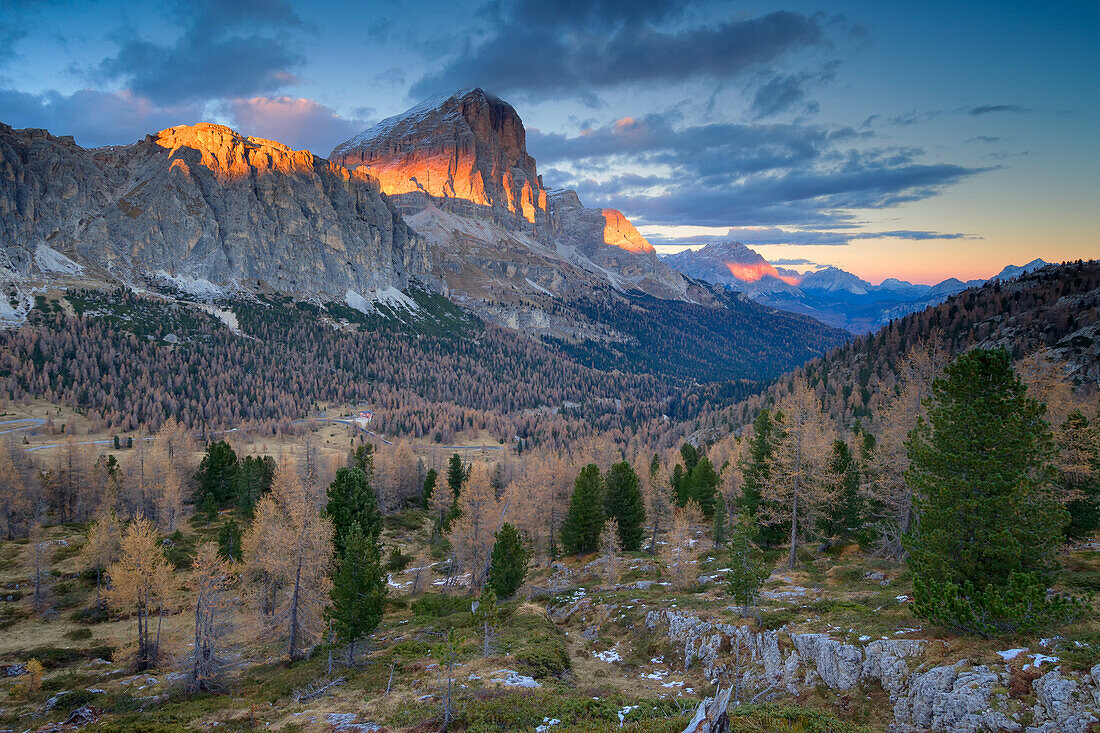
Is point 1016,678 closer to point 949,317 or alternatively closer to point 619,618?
point 619,618

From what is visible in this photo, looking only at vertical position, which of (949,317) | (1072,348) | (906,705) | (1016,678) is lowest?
(906,705)

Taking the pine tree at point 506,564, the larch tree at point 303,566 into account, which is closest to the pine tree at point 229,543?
the larch tree at point 303,566

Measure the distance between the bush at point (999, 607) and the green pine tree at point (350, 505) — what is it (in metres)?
45.6

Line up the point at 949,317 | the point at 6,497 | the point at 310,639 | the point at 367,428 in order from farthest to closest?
the point at 367,428
the point at 949,317
the point at 6,497
the point at 310,639

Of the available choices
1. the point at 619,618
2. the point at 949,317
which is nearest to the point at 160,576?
the point at 619,618

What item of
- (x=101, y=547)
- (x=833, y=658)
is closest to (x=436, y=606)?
(x=833, y=658)

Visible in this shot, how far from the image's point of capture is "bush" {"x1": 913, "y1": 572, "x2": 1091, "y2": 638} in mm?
15875

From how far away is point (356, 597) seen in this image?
35.3 meters

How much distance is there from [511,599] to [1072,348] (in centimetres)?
12712

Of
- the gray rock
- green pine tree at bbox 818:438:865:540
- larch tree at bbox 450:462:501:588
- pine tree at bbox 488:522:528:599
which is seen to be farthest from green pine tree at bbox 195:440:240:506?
the gray rock

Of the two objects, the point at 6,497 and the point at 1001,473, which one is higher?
the point at 1001,473

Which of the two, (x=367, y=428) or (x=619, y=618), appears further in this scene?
(x=367, y=428)

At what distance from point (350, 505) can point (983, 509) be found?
5028 centimetres

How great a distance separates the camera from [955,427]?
19.5 meters
